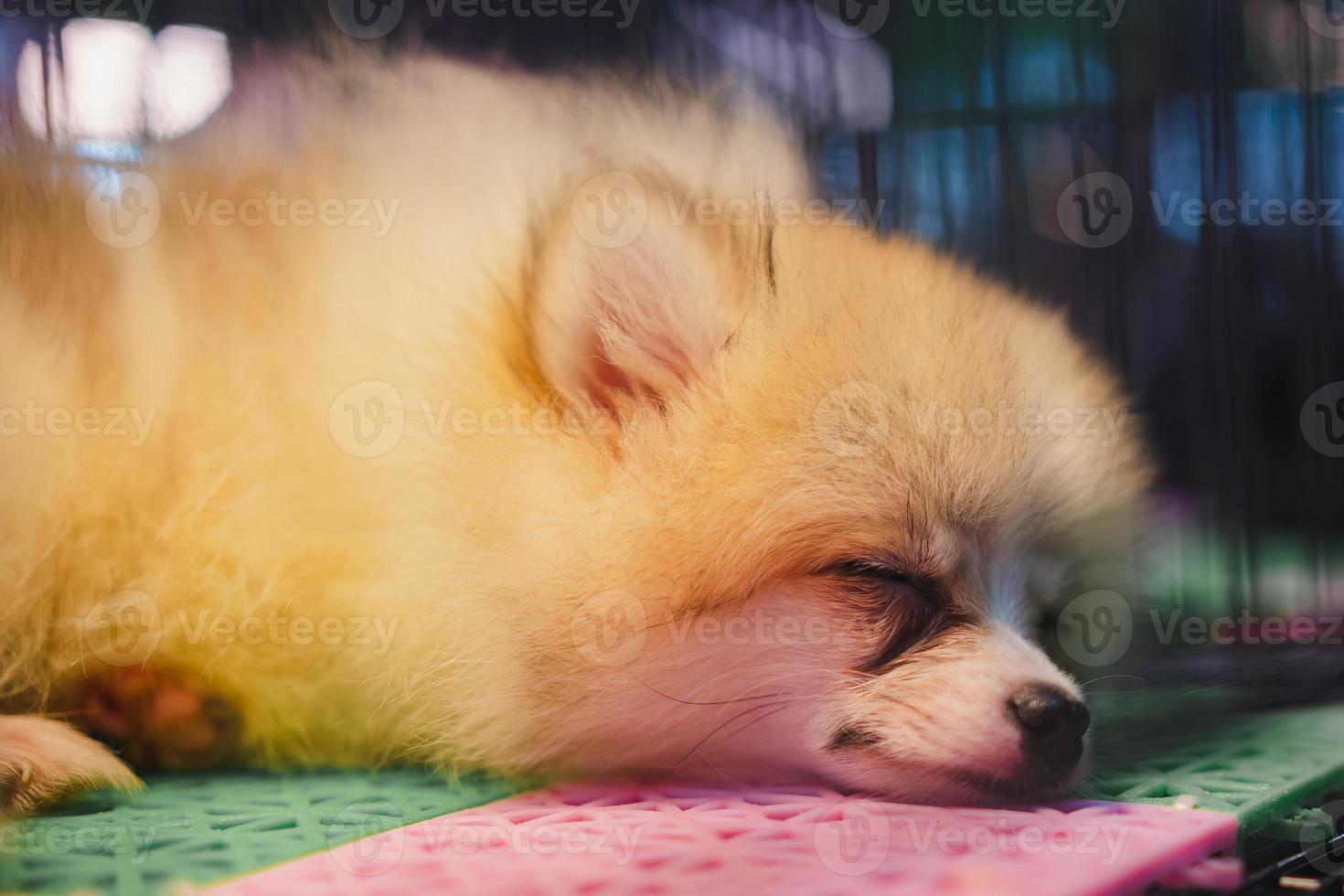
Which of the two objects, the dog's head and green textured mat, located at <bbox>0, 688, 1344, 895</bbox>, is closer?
green textured mat, located at <bbox>0, 688, 1344, 895</bbox>

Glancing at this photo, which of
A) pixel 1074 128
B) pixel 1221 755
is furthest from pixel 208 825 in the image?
pixel 1074 128

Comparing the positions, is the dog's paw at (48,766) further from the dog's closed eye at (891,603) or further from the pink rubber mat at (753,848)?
the dog's closed eye at (891,603)

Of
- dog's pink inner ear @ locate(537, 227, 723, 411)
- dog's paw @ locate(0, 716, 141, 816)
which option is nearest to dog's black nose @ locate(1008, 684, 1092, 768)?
dog's pink inner ear @ locate(537, 227, 723, 411)

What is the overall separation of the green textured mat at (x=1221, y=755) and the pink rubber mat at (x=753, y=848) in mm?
173

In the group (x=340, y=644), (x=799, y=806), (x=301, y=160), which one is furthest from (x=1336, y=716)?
(x=301, y=160)

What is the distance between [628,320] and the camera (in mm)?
1854

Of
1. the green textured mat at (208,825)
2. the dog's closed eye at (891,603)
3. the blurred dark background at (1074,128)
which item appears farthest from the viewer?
the blurred dark background at (1074,128)

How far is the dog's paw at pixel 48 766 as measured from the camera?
164 cm

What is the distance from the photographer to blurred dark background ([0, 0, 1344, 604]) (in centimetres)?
193

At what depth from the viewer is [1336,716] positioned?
273 centimetres

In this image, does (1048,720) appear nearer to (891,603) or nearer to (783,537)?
(891,603)

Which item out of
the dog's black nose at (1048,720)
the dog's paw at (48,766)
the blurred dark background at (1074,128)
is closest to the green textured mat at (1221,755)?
the dog's black nose at (1048,720)

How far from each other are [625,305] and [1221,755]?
1.59 metres

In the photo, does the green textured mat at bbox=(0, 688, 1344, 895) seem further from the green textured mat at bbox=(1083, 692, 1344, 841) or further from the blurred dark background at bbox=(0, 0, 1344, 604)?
the blurred dark background at bbox=(0, 0, 1344, 604)
